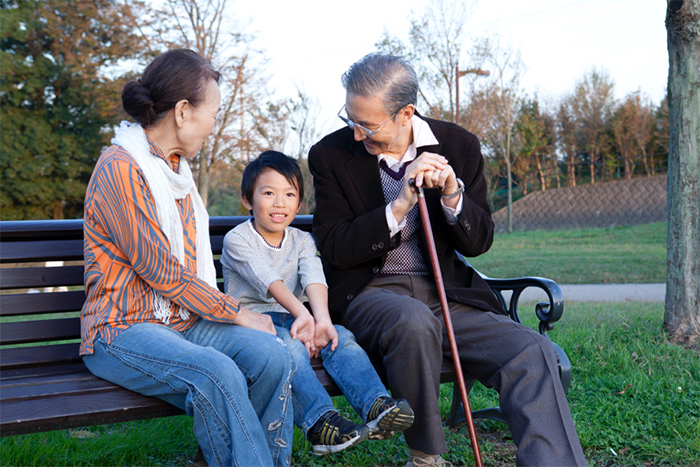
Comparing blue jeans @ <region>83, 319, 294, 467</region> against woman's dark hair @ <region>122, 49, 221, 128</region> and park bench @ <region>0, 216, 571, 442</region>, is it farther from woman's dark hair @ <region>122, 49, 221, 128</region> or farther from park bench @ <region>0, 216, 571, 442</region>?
woman's dark hair @ <region>122, 49, 221, 128</region>

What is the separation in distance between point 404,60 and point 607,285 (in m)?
6.85

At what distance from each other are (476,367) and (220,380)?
103cm

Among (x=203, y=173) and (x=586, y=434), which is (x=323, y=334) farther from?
(x=203, y=173)

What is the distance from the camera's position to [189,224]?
2.49 metres

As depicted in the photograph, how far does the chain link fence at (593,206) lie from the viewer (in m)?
21.3

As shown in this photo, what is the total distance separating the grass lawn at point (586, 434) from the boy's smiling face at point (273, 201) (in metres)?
1.04

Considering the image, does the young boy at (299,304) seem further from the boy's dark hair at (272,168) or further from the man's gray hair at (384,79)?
the man's gray hair at (384,79)

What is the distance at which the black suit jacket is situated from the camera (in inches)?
104

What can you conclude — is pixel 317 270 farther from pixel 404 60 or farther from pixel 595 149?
pixel 595 149

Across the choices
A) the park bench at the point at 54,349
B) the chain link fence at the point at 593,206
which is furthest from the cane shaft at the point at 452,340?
the chain link fence at the point at 593,206

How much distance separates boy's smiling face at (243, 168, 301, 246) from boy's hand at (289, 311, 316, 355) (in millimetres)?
460

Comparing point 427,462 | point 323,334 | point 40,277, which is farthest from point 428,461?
point 40,277

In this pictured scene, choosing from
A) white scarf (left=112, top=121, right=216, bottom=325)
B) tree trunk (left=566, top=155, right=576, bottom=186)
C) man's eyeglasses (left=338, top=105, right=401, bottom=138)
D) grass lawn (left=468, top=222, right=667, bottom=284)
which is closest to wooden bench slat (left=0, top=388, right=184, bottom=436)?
white scarf (left=112, top=121, right=216, bottom=325)

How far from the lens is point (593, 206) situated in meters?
22.1
